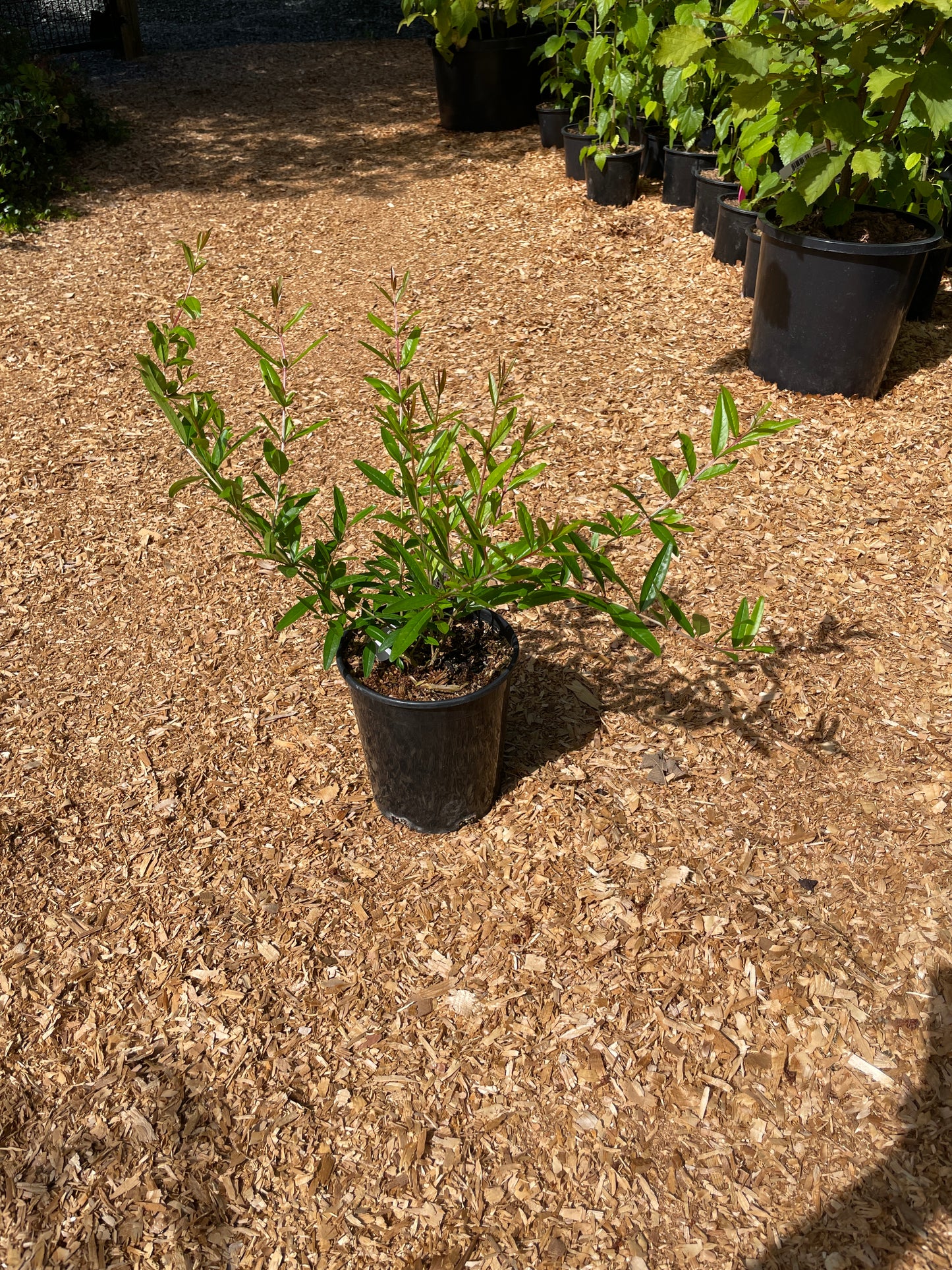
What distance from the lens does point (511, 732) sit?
2.43 metres

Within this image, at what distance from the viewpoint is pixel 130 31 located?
8523mm

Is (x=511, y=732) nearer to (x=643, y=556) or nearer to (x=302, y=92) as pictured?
(x=643, y=556)

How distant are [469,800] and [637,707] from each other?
23.5 inches

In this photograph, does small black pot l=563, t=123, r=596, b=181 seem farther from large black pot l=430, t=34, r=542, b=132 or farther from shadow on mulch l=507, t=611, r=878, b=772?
shadow on mulch l=507, t=611, r=878, b=772

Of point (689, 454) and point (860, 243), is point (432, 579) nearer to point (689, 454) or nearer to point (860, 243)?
point (689, 454)

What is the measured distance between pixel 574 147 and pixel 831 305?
2843 millimetres

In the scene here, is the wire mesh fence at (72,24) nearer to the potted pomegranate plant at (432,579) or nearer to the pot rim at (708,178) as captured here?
the pot rim at (708,178)

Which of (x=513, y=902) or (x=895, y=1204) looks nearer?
(x=895, y=1204)

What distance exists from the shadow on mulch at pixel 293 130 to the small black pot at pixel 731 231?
2.20 meters

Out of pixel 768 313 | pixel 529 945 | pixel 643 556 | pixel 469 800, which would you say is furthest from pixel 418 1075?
pixel 768 313

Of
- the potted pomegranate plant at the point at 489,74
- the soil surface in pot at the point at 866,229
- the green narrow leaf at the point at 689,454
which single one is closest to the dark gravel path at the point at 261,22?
the potted pomegranate plant at the point at 489,74

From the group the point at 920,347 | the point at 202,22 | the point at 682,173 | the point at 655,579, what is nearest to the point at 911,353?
the point at 920,347

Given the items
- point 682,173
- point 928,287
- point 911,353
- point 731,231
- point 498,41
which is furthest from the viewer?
point 498,41

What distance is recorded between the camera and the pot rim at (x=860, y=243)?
10.3 ft
